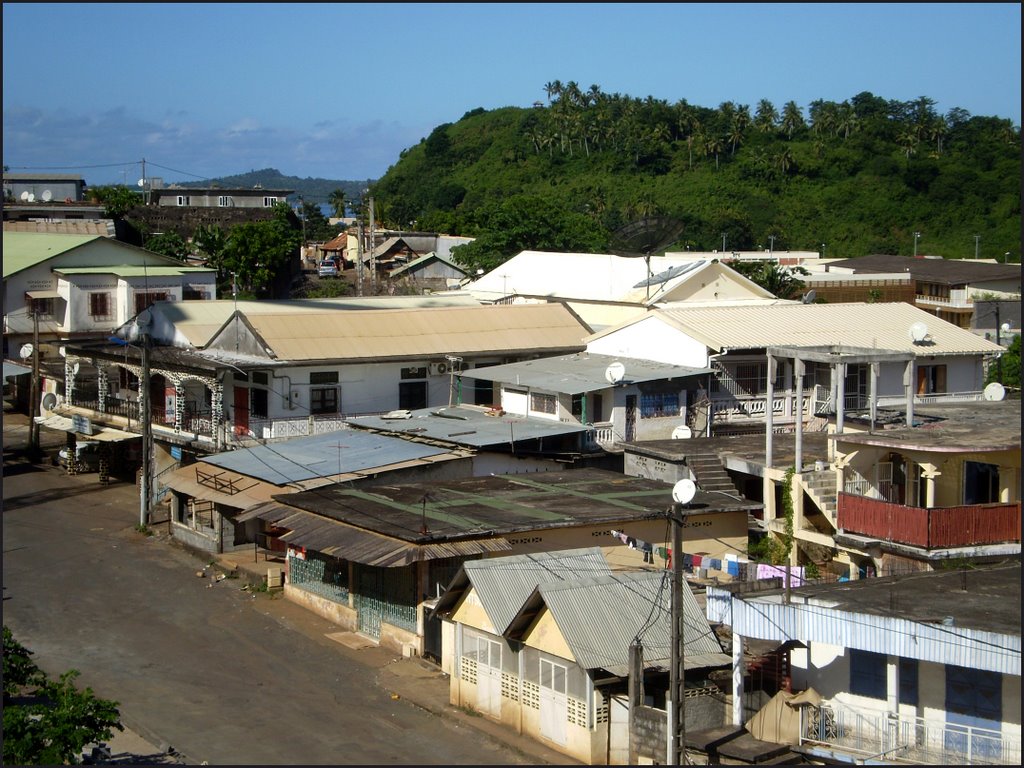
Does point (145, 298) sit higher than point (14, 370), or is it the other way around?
point (145, 298)

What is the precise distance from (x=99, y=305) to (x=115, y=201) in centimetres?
2471

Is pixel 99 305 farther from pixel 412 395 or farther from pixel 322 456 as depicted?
pixel 322 456

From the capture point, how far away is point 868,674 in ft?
51.4

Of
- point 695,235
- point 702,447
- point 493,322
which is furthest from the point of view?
point 695,235

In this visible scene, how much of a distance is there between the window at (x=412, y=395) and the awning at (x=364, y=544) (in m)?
10.2

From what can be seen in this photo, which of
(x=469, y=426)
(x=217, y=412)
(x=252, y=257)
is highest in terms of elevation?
(x=252, y=257)

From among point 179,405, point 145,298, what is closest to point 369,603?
point 179,405

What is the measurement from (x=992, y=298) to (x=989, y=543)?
122 feet

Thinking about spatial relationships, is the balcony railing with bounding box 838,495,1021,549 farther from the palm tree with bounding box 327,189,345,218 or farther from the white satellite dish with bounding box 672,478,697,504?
the palm tree with bounding box 327,189,345,218

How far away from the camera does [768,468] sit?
2339 cm

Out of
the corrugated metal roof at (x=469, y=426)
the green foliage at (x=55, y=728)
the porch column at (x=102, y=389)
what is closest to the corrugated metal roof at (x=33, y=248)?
the porch column at (x=102, y=389)

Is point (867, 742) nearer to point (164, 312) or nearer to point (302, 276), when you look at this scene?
point (164, 312)

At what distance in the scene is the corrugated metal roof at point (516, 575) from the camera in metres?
17.7

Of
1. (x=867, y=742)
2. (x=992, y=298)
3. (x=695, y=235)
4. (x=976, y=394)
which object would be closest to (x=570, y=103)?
(x=695, y=235)
